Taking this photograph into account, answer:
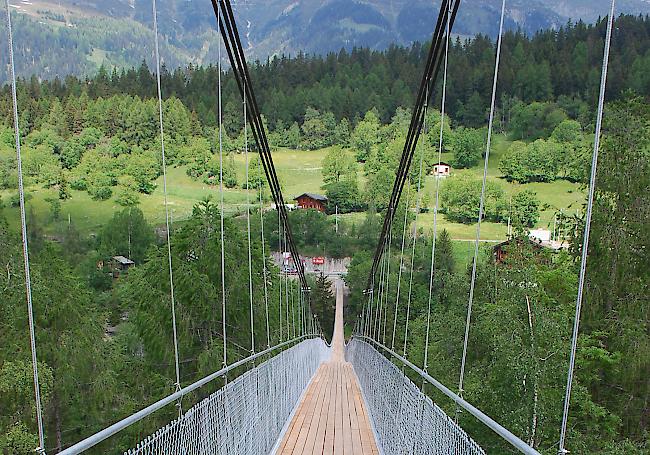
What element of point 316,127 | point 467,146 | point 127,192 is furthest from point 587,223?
point 316,127

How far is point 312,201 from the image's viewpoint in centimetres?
6456

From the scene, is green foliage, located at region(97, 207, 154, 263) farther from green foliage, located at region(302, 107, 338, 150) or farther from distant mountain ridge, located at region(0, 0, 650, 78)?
green foliage, located at region(302, 107, 338, 150)

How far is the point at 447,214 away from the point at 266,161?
3876 cm

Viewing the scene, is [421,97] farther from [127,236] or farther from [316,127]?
[316,127]

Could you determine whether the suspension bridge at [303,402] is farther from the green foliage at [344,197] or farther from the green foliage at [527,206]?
the green foliage at [344,197]

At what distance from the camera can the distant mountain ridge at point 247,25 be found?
1960 inches

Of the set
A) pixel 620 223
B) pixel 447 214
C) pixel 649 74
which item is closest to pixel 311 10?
pixel 447 214

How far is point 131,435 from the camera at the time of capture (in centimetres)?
1288

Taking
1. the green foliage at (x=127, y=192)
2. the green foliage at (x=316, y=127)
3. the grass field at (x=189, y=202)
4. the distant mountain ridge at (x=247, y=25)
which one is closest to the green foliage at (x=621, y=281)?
the distant mountain ridge at (x=247, y=25)

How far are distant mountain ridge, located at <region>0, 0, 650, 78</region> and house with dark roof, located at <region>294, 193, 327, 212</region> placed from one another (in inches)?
697

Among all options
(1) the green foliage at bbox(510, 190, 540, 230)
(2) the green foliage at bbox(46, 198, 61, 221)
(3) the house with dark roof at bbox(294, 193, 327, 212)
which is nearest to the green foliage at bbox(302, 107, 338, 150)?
(3) the house with dark roof at bbox(294, 193, 327, 212)

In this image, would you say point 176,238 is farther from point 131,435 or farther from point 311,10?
point 311,10

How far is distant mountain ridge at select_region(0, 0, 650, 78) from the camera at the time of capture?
163ft

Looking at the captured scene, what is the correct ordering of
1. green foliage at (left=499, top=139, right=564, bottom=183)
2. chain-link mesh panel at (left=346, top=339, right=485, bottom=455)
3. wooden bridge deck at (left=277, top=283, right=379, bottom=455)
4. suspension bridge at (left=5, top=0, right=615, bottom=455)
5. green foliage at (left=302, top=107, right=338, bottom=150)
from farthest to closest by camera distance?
green foliage at (left=302, top=107, right=338, bottom=150)
green foliage at (left=499, top=139, right=564, bottom=183)
wooden bridge deck at (left=277, top=283, right=379, bottom=455)
chain-link mesh panel at (left=346, top=339, right=485, bottom=455)
suspension bridge at (left=5, top=0, right=615, bottom=455)
